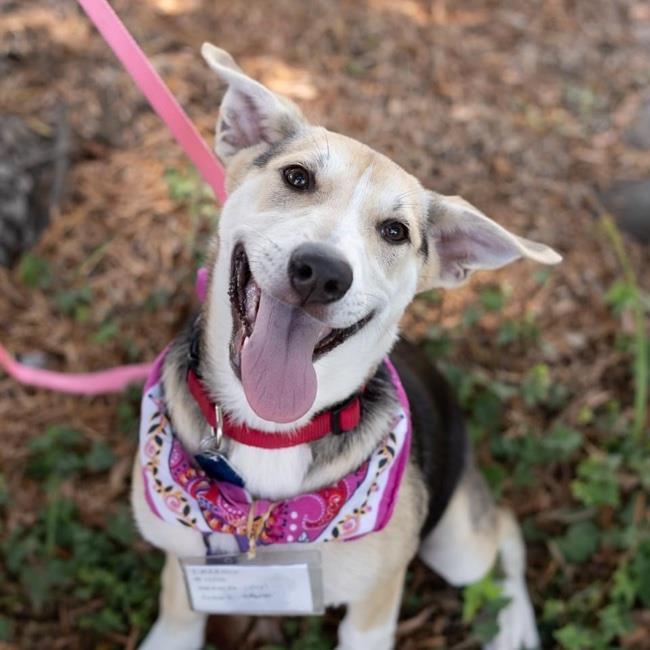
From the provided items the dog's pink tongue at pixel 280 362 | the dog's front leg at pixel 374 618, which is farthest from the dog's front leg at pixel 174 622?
the dog's pink tongue at pixel 280 362

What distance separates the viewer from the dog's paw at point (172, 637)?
12.5 ft

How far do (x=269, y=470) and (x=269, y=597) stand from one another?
0.63 m

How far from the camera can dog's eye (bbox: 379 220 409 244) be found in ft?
9.48

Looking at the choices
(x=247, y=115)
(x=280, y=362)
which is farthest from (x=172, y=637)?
(x=247, y=115)

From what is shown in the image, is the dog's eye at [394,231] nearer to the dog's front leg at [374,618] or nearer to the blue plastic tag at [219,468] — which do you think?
the blue plastic tag at [219,468]

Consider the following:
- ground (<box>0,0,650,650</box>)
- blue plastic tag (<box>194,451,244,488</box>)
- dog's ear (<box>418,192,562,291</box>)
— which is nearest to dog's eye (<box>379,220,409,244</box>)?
dog's ear (<box>418,192,562,291</box>)

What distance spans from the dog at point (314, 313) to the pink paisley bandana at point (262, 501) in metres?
0.05

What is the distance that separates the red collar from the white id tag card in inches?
A: 18.7

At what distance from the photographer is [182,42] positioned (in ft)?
20.0

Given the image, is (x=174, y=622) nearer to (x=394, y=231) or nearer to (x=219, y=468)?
(x=219, y=468)

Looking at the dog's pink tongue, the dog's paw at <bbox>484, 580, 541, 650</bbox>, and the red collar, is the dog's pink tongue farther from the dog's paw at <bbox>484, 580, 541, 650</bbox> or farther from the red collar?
the dog's paw at <bbox>484, 580, 541, 650</bbox>

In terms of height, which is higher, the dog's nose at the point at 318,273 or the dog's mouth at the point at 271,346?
the dog's nose at the point at 318,273

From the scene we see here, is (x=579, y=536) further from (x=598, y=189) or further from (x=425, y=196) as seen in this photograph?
(x=598, y=189)

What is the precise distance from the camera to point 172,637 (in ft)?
12.5
